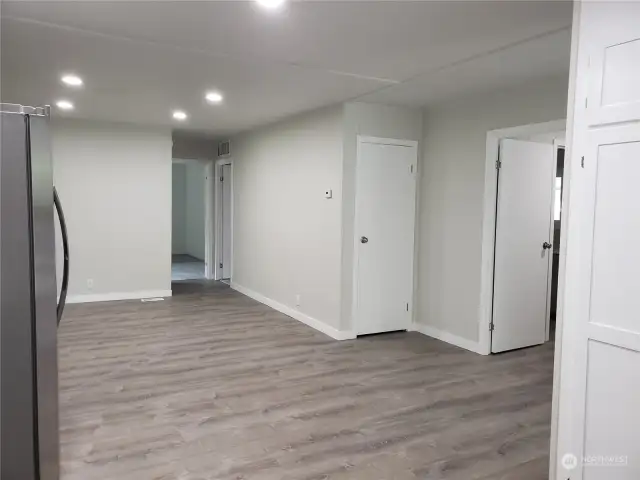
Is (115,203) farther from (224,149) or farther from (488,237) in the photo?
(488,237)

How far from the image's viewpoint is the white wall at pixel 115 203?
6340 mm

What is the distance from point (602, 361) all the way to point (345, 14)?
2014 millimetres

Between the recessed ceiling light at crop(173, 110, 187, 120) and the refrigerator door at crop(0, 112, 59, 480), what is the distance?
3.68m

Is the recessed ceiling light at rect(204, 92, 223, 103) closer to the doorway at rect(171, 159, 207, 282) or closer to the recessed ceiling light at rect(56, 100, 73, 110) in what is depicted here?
the recessed ceiling light at rect(56, 100, 73, 110)

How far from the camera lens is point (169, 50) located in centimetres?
325

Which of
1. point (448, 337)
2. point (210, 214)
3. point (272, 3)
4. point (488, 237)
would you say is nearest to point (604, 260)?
point (272, 3)

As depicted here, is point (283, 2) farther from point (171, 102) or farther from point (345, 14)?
point (171, 102)

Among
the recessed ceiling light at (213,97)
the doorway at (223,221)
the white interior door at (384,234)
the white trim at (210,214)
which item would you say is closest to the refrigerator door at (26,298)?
the recessed ceiling light at (213,97)

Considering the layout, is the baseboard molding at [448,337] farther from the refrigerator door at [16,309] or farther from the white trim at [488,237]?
the refrigerator door at [16,309]

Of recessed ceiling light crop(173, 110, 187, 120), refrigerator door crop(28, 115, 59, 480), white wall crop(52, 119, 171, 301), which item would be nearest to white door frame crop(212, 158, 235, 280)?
white wall crop(52, 119, 171, 301)

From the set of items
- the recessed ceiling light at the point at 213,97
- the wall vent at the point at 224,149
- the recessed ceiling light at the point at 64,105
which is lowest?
the wall vent at the point at 224,149

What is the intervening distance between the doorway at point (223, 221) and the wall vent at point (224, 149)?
0.38 ft

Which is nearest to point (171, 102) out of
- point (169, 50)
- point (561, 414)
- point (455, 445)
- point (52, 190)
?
point (169, 50)

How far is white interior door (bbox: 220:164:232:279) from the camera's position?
27.0 ft
